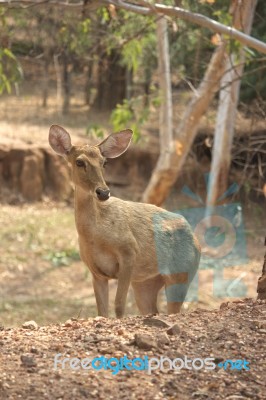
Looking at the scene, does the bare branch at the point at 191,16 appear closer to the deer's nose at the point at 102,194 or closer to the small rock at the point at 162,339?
the deer's nose at the point at 102,194

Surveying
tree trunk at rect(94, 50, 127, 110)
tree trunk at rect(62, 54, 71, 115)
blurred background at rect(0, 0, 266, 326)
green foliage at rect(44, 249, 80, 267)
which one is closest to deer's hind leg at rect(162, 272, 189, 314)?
blurred background at rect(0, 0, 266, 326)

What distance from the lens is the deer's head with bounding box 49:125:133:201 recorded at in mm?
6020

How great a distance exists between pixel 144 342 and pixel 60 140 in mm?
2391

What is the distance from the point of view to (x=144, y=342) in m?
4.42

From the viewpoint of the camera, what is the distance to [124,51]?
491 inches

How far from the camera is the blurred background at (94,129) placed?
40.9ft

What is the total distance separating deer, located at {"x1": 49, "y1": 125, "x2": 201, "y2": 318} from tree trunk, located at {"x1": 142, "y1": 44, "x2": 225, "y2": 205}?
6810 millimetres

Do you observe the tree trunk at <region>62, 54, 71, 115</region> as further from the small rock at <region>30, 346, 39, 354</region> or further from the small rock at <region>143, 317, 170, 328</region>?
the small rock at <region>30, 346, 39, 354</region>

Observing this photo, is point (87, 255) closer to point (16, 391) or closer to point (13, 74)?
point (16, 391)

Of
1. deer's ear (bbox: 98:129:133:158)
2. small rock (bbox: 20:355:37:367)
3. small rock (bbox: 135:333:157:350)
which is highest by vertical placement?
deer's ear (bbox: 98:129:133:158)

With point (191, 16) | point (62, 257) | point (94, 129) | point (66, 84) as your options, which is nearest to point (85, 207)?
point (191, 16)

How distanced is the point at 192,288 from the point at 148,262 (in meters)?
5.98

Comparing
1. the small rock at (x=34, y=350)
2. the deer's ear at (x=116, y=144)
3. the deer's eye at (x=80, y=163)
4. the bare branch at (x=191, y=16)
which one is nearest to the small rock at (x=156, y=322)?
the small rock at (x=34, y=350)

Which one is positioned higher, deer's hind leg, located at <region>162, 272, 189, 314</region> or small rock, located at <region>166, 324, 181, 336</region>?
small rock, located at <region>166, 324, 181, 336</region>
